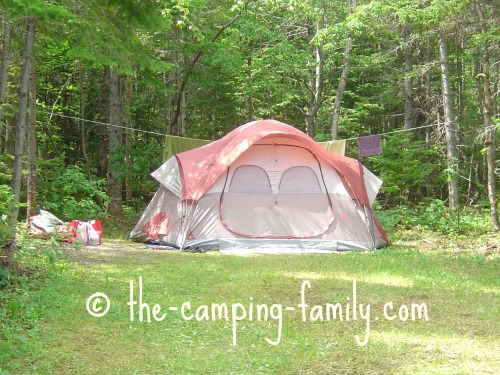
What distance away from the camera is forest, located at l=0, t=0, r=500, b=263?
687cm

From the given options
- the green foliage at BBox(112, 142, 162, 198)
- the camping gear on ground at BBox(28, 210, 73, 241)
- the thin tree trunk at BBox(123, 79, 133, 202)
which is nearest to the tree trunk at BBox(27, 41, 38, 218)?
the camping gear on ground at BBox(28, 210, 73, 241)

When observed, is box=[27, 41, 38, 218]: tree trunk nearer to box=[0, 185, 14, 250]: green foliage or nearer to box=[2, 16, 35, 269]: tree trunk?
box=[2, 16, 35, 269]: tree trunk

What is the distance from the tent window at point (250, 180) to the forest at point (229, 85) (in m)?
2.17

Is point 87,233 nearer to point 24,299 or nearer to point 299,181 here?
point 299,181

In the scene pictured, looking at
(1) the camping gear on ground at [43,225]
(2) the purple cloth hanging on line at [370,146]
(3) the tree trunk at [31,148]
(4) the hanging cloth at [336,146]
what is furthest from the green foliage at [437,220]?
(3) the tree trunk at [31,148]

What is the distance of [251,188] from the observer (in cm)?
909

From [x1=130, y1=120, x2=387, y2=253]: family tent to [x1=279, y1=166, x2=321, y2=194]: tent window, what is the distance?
2 cm

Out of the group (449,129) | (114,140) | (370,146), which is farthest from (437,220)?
(114,140)

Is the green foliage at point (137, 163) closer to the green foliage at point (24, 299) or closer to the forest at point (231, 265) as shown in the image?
the forest at point (231, 265)

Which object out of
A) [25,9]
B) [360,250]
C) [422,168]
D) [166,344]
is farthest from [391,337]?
[422,168]

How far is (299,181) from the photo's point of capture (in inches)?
362

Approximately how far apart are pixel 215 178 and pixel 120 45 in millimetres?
3486

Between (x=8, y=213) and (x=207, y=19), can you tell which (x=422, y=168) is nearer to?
(x=207, y=19)

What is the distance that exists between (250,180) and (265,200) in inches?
16.5
